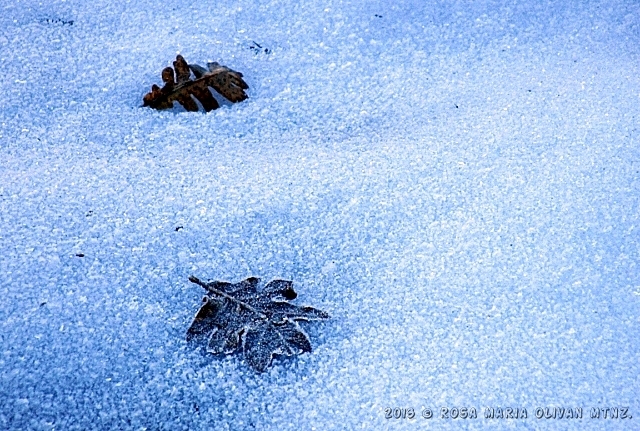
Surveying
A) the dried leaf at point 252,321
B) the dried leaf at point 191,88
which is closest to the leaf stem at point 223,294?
the dried leaf at point 252,321

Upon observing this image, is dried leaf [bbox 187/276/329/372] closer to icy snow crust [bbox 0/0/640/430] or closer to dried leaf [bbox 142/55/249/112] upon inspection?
icy snow crust [bbox 0/0/640/430]

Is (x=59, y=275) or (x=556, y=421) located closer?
(x=556, y=421)

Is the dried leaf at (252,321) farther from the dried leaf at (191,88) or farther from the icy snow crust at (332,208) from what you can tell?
the dried leaf at (191,88)

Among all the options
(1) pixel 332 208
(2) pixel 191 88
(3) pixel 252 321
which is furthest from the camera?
(2) pixel 191 88

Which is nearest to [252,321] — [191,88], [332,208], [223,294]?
[223,294]

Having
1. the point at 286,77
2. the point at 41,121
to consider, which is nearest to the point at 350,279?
the point at 286,77

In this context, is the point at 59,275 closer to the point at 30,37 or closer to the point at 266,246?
the point at 266,246

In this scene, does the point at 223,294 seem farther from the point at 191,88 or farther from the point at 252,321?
the point at 191,88
